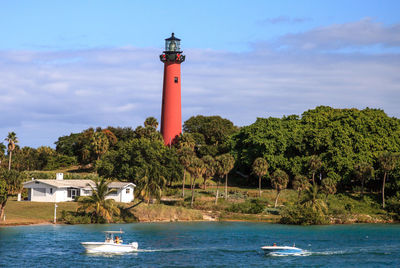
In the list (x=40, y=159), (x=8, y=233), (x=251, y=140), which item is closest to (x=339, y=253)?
(x=8, y=233)

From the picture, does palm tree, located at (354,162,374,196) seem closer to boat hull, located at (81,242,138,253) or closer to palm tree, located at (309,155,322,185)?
palm tree, located at (309,155,322,185)

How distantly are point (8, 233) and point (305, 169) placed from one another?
57.1 m

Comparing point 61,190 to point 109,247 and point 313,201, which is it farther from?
point 313,201

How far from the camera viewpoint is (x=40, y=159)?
5236 inches

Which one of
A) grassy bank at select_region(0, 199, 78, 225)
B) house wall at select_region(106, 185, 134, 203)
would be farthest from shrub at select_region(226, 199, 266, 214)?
grassy bank at select_region(0, 199, 78, 225)

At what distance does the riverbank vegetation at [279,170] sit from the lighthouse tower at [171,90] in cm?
316

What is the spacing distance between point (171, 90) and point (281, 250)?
65.0m

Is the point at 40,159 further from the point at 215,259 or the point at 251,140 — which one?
the point at 215,259

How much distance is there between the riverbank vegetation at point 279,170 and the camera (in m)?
91.9

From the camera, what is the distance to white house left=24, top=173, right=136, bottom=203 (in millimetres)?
91562

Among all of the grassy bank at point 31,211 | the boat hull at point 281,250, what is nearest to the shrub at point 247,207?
the grassy bank at point 31,211

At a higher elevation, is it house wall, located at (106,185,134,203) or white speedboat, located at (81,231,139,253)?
house wall, located at (106,185,134,203)

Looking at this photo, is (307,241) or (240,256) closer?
(240,256)

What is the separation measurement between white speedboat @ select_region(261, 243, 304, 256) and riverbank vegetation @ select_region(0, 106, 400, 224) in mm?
28518
